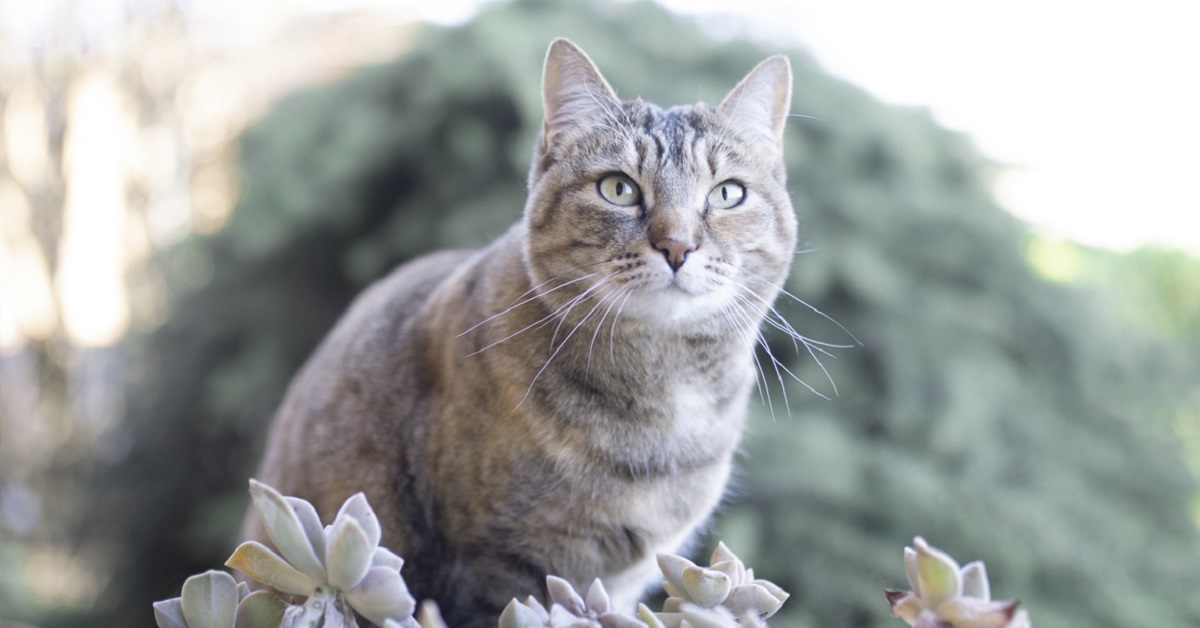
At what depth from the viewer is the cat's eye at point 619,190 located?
4.22ft

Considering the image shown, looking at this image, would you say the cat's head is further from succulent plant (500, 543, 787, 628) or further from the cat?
succulent plant (500, 543, 787, 628)

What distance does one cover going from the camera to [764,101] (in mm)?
1389

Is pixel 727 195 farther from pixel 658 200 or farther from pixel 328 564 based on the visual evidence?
pixel 328 564

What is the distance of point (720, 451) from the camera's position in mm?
1384

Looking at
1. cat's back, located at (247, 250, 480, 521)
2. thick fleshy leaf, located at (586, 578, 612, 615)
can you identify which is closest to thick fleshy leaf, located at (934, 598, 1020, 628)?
thick fleshy leaf, located at (586, 578, 612, 615)

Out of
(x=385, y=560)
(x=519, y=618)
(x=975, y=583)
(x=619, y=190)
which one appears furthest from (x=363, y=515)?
(x=619, y=190)

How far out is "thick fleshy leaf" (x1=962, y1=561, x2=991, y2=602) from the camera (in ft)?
2.05

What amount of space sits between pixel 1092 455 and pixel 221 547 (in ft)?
8.27

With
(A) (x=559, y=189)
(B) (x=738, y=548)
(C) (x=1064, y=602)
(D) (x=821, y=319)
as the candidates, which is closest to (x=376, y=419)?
(A) (x=559, y=189)

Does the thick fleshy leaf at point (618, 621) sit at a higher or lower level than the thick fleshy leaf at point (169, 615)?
higher

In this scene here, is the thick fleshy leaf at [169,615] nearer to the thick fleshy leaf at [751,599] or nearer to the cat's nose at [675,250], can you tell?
the thick fleshy leaf at [751,599]

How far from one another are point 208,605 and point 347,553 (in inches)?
6.3

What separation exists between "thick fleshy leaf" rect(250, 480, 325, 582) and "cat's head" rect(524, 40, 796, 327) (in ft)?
2.01

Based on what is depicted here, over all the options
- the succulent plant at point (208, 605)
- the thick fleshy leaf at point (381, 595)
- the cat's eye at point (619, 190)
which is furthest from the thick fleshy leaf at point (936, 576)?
the cat's eye at point (619, 190)
